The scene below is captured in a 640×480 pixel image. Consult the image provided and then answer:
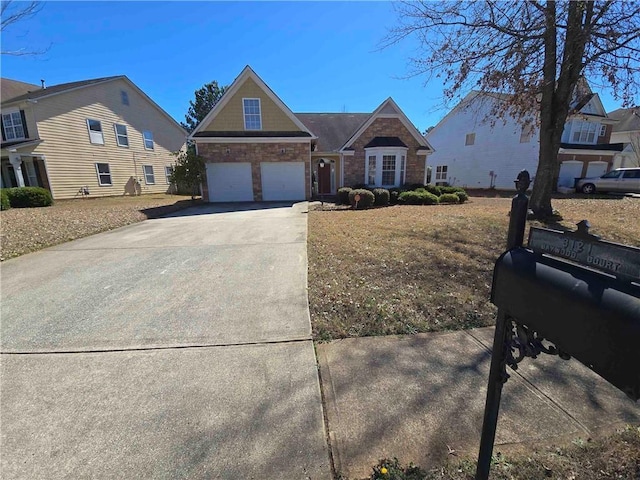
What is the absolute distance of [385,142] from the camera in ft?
57.8

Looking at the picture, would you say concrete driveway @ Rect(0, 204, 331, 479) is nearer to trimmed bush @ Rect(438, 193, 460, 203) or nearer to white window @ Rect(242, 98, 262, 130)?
trimmed bush @ Rect(438, 193, 460, 203)

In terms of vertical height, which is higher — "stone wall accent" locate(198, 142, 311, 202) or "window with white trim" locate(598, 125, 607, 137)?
"window with white trim" locate(598, 125, 607, 137)

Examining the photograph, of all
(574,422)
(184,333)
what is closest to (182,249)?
(184,333)

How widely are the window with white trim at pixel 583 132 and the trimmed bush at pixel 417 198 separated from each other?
1699 cm

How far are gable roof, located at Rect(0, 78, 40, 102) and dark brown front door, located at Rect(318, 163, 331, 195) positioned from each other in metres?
22.3

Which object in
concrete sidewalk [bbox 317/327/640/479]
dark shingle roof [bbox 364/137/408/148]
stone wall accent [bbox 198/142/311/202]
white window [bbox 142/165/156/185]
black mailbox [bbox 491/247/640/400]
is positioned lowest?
concrete sidewalk [bbox 317/327/640/479]

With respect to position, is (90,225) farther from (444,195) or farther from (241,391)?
(444,195)

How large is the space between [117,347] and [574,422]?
3.99 m

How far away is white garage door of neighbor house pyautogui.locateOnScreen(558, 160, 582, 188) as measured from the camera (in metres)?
22.3

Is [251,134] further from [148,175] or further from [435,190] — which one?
[148,175]

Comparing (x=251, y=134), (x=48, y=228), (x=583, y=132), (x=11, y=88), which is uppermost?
(x=11, y=88)

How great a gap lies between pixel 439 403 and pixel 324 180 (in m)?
19.0

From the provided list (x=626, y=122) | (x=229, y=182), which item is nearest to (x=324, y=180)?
(x=229, y=182)

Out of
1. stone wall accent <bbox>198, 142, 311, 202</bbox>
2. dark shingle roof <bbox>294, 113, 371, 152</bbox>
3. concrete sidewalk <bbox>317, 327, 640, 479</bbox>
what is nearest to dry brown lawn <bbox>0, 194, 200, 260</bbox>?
stone wall accent <bbox>198, 142, 311, 202</bbox>
